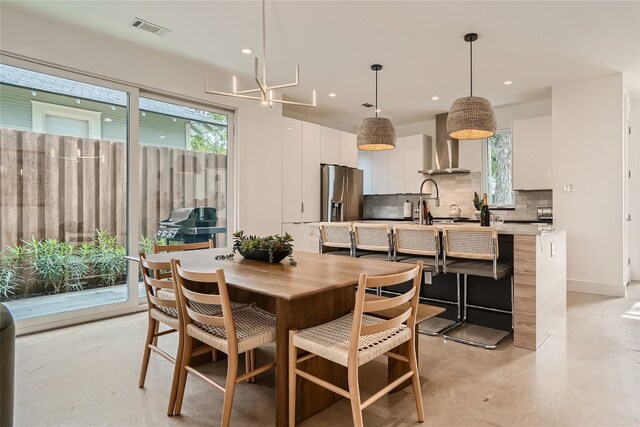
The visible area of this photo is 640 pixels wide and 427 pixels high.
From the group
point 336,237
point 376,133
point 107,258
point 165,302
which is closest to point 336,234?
point 336,237

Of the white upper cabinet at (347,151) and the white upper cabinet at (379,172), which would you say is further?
the white upper cabinet at (379,172)

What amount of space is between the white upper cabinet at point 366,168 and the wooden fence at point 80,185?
354 cm

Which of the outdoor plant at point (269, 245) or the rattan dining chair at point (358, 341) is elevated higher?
the outdoor plant at point (269, 245)

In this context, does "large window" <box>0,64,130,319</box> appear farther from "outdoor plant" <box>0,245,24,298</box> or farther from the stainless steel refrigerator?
the stainless steel refrigerator

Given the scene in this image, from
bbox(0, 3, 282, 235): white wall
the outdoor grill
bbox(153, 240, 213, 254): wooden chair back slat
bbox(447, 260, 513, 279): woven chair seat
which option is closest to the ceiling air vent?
bbox(0, 3, 282, 235): white wall

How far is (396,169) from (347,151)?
3.49ft

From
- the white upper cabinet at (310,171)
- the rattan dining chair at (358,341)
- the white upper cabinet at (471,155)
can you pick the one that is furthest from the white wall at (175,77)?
the white upper cabinet at (471,155)

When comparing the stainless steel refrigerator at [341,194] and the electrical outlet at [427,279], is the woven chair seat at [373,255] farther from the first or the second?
the stainless steel refrigerator at [341,194]

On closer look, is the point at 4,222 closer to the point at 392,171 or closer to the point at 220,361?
the point at 220,361

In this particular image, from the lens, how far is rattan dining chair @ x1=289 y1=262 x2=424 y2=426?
1.52 m

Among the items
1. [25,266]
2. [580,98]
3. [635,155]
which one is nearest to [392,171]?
[580,98]

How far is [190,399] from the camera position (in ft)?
6.81

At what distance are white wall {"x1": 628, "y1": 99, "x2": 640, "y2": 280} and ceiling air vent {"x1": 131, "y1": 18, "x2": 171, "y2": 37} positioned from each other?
21.1 ft

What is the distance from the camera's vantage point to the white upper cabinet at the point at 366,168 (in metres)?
7.18
